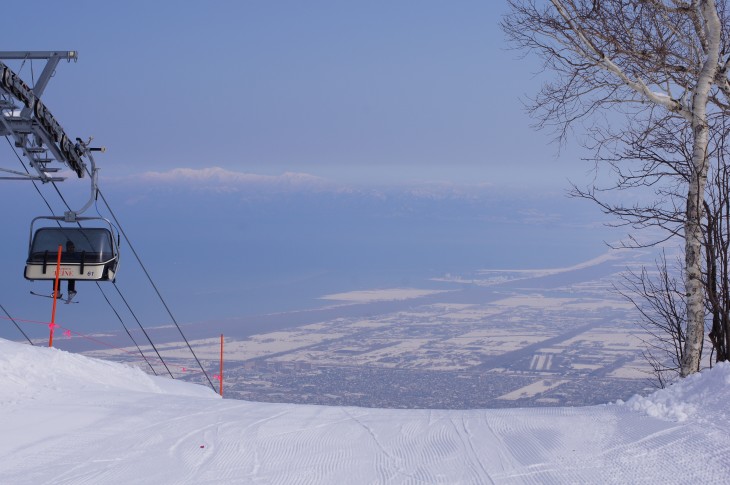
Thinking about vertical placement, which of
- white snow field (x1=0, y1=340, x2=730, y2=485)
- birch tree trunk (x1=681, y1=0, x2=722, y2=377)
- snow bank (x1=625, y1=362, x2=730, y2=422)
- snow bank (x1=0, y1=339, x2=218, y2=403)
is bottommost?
snow bank (x1=0, y1=339, x2=218, y2=403)

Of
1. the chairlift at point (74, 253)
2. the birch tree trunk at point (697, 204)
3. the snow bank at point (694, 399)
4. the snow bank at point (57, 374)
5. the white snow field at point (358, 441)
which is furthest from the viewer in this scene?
the chairlift at point (74, 253)

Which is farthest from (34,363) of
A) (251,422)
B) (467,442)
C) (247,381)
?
(247,381)

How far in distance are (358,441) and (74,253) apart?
9242mm

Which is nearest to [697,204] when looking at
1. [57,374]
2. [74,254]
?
[57,374]

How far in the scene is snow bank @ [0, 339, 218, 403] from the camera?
8.53 meters

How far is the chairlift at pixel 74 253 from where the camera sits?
14180 millimetres

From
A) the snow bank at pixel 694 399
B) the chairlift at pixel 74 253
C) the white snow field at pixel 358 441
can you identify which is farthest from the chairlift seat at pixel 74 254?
the snow bank at pixel 694 399

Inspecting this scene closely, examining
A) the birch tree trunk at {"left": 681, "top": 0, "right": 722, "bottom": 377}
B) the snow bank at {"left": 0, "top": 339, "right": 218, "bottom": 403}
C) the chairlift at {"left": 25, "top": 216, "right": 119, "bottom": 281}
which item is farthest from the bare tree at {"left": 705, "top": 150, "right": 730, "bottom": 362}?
the chairlift at {"left": 25, "top": 216, "right": 119, "bottom": 281}

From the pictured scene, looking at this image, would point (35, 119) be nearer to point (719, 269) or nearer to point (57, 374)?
point (57, 374)

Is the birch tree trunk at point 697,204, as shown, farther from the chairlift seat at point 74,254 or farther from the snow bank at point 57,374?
the chairlift seat at point 74,254

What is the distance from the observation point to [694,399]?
22.3ft

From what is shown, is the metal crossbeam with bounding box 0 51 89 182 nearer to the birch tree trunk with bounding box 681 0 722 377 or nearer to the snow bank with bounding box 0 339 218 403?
the snow bank with bounding box 0 339 218 403

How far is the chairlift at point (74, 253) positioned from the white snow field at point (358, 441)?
235 inches

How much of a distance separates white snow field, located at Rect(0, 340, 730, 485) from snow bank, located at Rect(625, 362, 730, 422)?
0.6 inches
